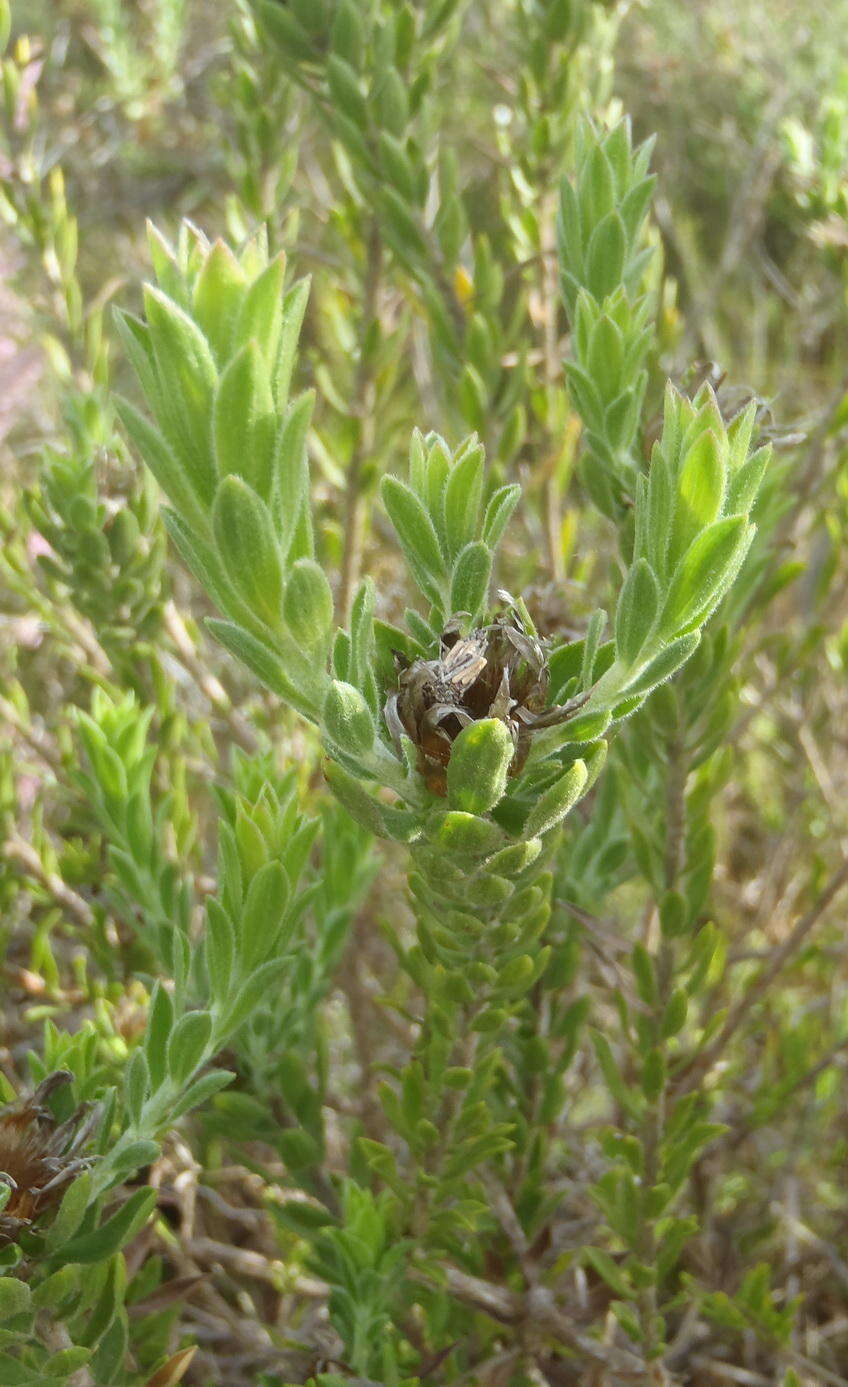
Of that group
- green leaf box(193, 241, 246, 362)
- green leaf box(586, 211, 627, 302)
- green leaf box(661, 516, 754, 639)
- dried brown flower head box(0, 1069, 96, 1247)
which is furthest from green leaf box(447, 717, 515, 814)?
green leaf box(586, 211, 627, 302)

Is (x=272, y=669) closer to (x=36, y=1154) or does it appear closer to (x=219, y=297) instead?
(x=219, y=297)

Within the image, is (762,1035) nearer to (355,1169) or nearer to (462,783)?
(355,1169)

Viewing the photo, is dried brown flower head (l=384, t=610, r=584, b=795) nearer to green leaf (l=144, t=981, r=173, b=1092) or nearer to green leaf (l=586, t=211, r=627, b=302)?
green leaf (l=144, t=981, r=173, b=1092)

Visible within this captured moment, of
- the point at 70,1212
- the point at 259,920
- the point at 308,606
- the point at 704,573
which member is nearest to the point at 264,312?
the point at 308,606

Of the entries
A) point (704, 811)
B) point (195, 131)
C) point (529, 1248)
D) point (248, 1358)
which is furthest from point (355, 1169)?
point (195, 131)

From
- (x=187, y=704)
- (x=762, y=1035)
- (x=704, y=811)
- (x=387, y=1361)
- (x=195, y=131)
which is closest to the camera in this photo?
(x=387, y=1361)

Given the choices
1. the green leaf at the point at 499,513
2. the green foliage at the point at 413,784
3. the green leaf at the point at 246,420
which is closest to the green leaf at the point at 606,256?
the green foliage at the point at 413,784
